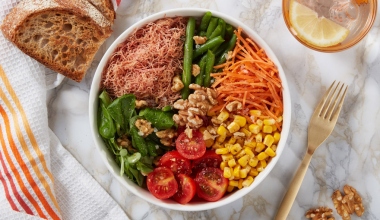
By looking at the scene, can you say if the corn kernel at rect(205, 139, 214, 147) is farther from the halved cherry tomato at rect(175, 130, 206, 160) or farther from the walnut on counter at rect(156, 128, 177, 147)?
the walnut on counter at rect(156, 128, 177, 147)

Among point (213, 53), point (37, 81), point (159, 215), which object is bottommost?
point (159, 215)

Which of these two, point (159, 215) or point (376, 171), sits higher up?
point (376, 171)

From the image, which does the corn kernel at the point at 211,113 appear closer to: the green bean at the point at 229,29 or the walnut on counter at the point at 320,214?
the green bean at the point at 229,29

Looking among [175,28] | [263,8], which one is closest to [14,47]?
[175,28]

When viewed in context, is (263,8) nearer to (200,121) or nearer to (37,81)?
(200,121)

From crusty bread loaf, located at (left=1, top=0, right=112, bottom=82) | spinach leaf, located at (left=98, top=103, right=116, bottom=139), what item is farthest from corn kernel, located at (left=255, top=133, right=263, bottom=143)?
crusty bread loaf, located at (left=1, top=0, right=112, bottom=82)

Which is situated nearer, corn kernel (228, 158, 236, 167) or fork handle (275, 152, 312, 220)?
corn kernel (228, 158, 236, 167)
